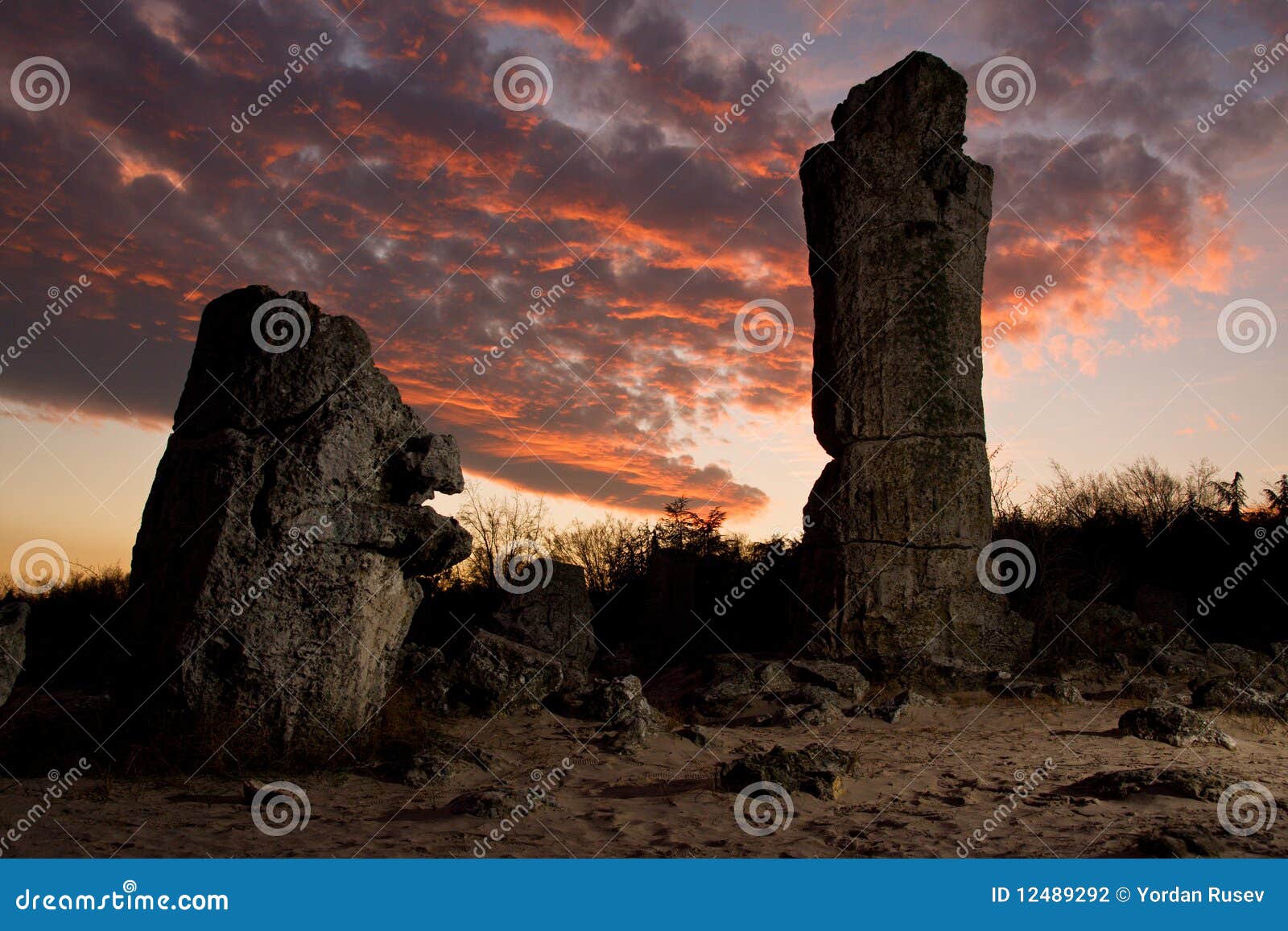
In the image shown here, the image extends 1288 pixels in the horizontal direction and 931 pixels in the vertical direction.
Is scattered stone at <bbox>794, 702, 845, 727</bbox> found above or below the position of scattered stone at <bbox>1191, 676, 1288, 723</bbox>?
below

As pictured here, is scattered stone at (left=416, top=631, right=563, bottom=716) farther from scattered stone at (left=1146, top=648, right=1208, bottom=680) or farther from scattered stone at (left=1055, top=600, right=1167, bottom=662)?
scattered stone at (left=1146, top=648, right=1208, bottom=680)

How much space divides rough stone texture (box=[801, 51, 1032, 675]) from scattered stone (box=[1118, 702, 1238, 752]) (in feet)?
7.77

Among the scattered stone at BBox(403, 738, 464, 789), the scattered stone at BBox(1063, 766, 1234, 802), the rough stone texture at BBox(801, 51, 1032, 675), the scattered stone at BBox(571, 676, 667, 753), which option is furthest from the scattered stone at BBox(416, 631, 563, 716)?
the scattered stone at BBox(1063, 766, 1234, 802)

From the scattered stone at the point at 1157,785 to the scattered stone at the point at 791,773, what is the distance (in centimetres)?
138

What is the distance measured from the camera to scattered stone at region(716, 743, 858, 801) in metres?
5.25

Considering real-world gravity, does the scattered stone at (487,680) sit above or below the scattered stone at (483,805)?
above

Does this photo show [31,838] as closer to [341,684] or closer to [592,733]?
[341,684]

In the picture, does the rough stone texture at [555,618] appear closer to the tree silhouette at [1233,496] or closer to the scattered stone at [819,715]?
the scattered stone at [819,715]

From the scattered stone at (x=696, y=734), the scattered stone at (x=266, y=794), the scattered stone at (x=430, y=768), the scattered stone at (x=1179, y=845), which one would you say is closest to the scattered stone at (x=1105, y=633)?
the scattered stone at (x=696, y=734)

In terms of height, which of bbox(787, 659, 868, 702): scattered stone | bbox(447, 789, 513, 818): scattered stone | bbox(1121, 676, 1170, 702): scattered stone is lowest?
bbox(447, 789, 513, 818): scattered stone

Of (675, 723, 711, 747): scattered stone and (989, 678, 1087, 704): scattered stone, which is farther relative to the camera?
(989, 678, 1087, 704): scattered stone

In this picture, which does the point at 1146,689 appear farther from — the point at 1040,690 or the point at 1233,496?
the point at 1233,496

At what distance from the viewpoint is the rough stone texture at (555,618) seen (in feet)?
33.5

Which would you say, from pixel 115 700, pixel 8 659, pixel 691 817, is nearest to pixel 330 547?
pixel 115 700
